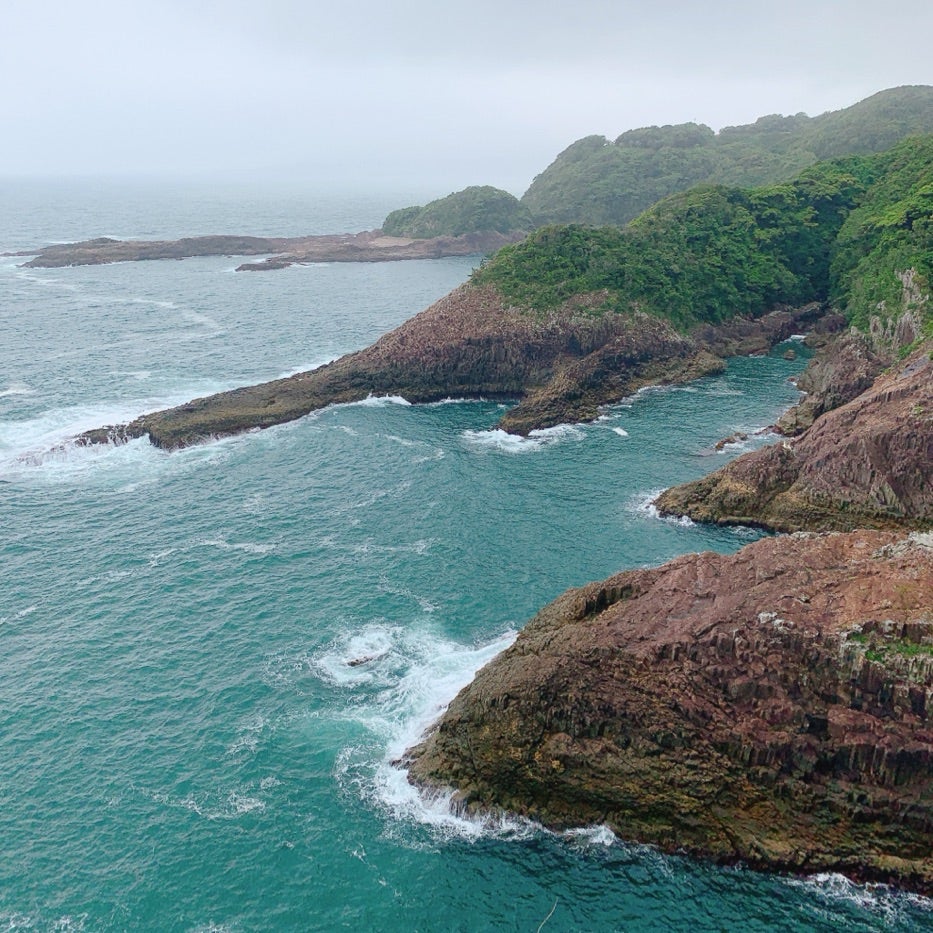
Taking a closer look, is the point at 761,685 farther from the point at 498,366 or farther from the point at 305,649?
the point at 498,366

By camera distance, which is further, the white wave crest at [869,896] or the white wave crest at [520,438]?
the white wave crest at [520,438]

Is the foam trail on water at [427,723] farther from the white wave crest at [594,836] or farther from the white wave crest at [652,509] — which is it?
the white wave crest at [652,509]

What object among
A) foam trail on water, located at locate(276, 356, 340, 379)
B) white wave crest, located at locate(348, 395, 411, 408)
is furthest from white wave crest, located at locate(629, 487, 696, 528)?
foam trail on water, located at locate(276, 356, 340, 379)

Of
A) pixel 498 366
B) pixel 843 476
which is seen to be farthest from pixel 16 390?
pixel 843 476

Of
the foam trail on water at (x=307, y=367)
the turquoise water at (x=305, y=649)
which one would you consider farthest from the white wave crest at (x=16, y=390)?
the foam trail on water at (x=307, y=367)

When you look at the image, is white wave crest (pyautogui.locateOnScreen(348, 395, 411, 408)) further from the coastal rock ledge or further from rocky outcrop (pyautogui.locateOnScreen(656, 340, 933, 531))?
the coastal rock ledge

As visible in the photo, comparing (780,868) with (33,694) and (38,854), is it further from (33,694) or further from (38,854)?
(33,694)
